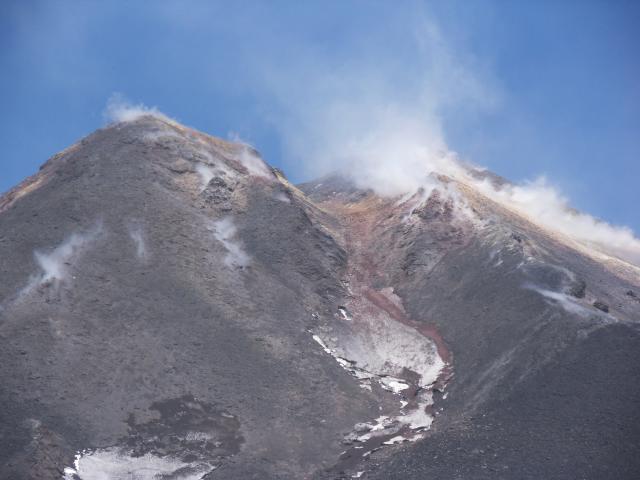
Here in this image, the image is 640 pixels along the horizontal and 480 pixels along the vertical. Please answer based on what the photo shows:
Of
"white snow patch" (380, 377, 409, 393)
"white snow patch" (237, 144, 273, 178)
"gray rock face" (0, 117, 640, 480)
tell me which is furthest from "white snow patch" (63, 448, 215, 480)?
"white snow patch" (237, 144, 273, 178)

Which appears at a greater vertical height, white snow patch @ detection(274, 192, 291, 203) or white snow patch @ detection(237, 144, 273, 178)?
white snow patch @ detection(237, 144, 273, 178)

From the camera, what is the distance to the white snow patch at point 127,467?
32281 mm

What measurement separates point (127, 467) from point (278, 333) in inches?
558

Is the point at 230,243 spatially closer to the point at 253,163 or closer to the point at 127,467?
the point at 253,163

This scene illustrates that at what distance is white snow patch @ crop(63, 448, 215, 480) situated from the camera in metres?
32.3

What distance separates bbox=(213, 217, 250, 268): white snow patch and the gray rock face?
233 mm

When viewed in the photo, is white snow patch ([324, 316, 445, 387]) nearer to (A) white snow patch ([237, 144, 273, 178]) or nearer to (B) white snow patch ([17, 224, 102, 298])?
(B) white snow patch ([17, 224, 102, 298])

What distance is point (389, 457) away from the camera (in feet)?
113

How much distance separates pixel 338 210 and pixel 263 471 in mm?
39470

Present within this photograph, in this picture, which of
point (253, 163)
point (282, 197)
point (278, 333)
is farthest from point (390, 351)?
point (253, 163)

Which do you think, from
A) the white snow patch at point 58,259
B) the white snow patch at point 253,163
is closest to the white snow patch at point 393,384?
the white snow patch at point 58,259

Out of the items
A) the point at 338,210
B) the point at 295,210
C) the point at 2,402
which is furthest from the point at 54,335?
the point at 338,210

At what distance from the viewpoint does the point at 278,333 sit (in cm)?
4503

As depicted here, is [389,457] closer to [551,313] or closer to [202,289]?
[551,313]
